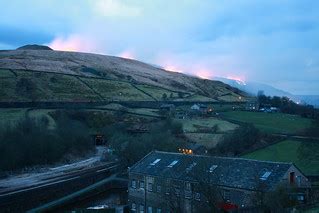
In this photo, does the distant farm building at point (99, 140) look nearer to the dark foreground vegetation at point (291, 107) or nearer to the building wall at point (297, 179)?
the dark foreground vegetation at point (291, 107)

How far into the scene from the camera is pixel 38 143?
3049 inches

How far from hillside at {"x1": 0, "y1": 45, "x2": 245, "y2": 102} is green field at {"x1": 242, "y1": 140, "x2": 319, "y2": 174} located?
237 ft

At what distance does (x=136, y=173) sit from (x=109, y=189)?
50.4ft

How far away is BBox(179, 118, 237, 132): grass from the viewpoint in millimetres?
88000

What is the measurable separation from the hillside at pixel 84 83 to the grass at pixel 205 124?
37.8 m

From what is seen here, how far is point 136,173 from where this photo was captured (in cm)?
4684

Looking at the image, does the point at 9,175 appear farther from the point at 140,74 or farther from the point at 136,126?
the point at 140,74

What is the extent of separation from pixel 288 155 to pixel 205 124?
35011mm

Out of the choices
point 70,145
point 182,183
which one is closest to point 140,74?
point 70,145

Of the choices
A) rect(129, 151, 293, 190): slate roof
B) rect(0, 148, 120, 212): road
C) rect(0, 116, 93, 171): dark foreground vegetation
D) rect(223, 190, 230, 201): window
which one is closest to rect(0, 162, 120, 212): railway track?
rect(0, 148, 120, 212): road

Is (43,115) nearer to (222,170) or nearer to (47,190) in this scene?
(47,190)

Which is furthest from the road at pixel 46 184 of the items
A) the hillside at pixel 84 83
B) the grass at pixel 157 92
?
the grass at pixel 157 92

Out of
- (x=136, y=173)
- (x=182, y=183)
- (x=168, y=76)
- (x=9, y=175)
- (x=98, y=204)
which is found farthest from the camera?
(x=168, y=76)

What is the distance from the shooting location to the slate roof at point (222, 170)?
35219 millimetres
